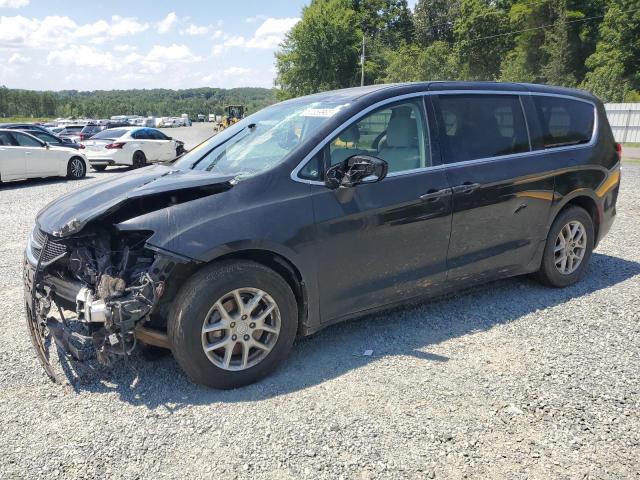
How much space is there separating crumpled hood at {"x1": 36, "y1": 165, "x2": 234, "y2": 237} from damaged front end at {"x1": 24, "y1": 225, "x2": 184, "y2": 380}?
0.09 metres

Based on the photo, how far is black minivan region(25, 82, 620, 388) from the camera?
3.06 metres

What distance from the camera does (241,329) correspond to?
10.5ft

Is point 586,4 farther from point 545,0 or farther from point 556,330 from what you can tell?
point 556,330

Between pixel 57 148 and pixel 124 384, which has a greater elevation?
pixel 57 148

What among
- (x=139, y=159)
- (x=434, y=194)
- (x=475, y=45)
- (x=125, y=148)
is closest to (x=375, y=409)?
(x=434, y=194)

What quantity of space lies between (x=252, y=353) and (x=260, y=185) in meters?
1.10

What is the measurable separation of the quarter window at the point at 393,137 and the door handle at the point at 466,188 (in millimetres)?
301

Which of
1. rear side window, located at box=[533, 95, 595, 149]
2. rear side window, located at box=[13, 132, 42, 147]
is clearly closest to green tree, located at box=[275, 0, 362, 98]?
rear side window, located at box=[13, 132, 42, 147]

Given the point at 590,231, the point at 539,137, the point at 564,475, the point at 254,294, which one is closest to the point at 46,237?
the point at 254,294

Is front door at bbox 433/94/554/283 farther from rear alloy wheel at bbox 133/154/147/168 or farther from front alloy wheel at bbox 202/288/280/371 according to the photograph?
rear alloy wheel at bbox 133/154/147/168

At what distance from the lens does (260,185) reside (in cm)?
329

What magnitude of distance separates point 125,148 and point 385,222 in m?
15.1

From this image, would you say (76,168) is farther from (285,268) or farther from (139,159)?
(285,268)

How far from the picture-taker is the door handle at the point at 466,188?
12.9ft
